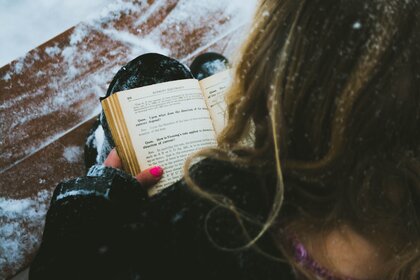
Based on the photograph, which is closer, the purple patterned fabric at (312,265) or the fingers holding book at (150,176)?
the purple patterned fabric at (312,265)

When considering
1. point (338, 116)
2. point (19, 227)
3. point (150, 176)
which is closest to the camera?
point (338, 116)

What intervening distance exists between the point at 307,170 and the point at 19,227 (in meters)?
0.73

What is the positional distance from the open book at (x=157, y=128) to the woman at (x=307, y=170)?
163 millimetres

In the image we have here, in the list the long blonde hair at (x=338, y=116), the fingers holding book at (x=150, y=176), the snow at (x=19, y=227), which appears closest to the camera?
the long blonde hair at (x=338, y=116)

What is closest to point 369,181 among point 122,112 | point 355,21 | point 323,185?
point 323,185

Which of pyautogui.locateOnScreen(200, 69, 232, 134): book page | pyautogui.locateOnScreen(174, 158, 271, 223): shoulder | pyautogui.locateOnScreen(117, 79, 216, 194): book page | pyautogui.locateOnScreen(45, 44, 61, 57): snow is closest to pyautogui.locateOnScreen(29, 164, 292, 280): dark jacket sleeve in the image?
pyautogui.locateOnScreen(174, 158, 271, 223): shoulder

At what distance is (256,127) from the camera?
1.77 ft

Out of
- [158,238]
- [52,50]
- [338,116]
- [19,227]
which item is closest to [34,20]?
[52,50]

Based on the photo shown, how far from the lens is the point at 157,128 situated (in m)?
0.74

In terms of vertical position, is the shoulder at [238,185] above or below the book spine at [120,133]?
below

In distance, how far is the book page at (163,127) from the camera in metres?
0.73

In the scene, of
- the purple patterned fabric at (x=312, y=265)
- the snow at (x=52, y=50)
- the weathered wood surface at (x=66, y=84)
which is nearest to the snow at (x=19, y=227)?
the weathered wood surface at (x=66, y=84)

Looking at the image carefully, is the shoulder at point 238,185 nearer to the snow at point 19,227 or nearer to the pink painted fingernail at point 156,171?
the pink painted fingernail at point 156,171

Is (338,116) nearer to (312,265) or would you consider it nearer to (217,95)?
(312,265)
